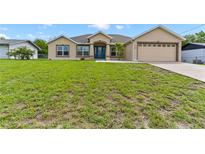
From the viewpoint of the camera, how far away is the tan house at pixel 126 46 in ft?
72.6

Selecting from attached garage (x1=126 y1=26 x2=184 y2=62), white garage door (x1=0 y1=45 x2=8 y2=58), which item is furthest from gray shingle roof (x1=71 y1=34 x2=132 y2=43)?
white garage door (x1=0 y1=45 x2=8 y2=58)

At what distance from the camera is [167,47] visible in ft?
73.6

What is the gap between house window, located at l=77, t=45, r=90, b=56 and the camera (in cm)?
2728

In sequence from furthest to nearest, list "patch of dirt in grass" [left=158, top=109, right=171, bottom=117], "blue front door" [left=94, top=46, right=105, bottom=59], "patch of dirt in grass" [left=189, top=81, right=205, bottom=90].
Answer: "blue front door" [left=94, top=46, right=105, bottom=59] < "patch of dirt in grass" [left=189, top=81, right=205, bottom=90] < "patch of dirt in grass" [left=158, top=109, right=171, bottom=117]

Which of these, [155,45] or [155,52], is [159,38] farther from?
[155,52]

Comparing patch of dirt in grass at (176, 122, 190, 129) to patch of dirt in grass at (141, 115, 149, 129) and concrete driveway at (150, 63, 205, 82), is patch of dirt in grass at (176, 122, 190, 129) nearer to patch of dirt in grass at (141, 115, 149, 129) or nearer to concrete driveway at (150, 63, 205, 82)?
patch of dirt in grass at (141, 115, 149, 129)

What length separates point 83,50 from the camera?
27.4 meters

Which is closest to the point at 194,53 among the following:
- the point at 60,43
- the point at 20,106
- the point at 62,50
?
the point at 62,50

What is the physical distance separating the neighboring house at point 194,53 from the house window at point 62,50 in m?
16.4

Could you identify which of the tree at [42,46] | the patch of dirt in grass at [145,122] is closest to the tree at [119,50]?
the tree at [42,46]

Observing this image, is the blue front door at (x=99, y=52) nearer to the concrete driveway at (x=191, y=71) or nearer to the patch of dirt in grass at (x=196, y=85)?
the concrete driveway at (x=191, y=71)

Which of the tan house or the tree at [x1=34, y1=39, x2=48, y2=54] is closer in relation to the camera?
the tan house
